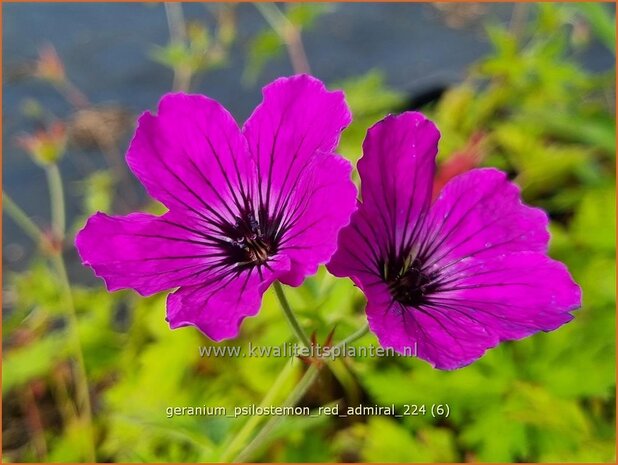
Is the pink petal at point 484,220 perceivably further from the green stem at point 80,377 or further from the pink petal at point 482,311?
the green stem at point 80,377

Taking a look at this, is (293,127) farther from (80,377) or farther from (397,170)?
(80,377)

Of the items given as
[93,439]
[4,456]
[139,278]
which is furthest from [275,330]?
[4,456]

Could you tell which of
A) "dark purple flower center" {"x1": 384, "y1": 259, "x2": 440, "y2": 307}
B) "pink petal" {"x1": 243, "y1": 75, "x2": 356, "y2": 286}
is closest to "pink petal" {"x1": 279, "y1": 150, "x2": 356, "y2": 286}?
"pink petal" {"x1": 243, "y1": 75, "x2": 356, "y2": 286}

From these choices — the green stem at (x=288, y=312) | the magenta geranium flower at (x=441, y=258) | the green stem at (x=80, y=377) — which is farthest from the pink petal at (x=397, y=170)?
the green stem at (x=80, y=377)

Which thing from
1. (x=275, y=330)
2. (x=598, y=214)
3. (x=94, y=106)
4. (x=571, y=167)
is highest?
(x=94, y=106)

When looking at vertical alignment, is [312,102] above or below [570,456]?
above

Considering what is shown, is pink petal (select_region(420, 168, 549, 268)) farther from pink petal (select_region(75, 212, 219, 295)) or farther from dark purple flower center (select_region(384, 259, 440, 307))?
pink petal (select_region(75, 212, 219, 295))

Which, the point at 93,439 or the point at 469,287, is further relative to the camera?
the point at 93,439

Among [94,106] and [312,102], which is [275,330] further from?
[94,106]
